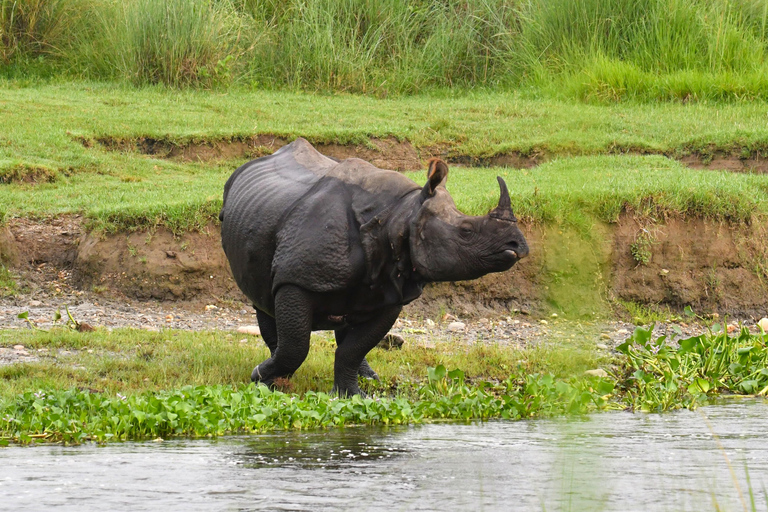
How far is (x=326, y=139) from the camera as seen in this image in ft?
41.7

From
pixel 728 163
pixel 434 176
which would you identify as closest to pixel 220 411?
pixel 434 176

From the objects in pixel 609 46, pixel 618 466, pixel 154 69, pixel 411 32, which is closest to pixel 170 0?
pixel 154 69

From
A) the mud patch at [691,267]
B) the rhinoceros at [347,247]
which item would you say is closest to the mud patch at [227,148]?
the mud patch at [691,267]

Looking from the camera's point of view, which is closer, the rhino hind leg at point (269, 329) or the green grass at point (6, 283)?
the rhino hind leg at point (269, 329)

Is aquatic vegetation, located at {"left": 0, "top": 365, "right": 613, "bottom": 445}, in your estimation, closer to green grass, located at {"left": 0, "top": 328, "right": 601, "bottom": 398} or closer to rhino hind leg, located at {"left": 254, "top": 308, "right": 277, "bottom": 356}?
green grass, located at {"left": 0, "top": 328, "right": 601, "bottom": 398}

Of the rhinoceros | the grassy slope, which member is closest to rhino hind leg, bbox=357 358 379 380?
the rhinoceros

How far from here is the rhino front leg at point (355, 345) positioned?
5.95 m

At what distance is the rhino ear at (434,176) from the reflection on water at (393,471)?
1.28 m

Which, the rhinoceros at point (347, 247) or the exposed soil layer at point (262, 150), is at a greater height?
the rhinoceros at point (347, 247)

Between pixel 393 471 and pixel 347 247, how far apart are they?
1737mm

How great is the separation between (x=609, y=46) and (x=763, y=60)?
8.75 feet

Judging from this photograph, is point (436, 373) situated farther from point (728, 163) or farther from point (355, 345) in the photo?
point (728, 163)

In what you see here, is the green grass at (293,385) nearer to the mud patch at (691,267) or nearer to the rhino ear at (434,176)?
the mud patch at (691,267)

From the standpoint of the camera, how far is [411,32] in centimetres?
1719
